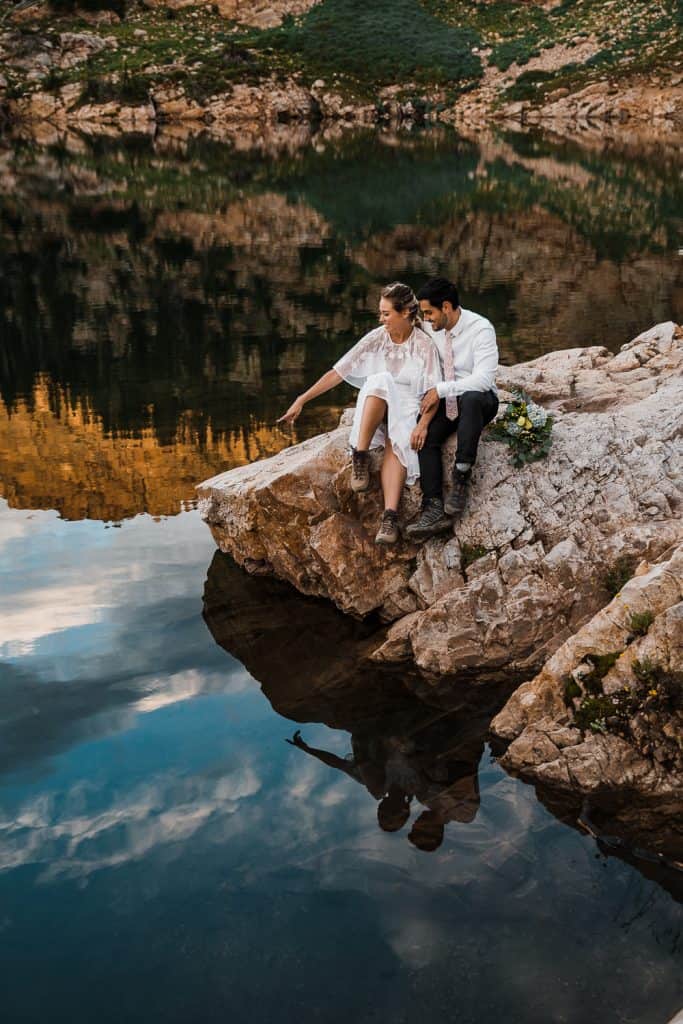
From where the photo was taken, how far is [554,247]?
38.6 meters

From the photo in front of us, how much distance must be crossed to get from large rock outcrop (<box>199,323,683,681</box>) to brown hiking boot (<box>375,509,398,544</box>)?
34 cm

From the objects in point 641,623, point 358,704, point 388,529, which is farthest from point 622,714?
point 388,529

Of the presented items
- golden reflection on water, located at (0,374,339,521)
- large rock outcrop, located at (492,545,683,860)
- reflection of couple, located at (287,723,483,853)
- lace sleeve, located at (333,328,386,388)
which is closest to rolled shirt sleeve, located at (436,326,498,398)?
lace sleeve, located at (333,328,386,388)

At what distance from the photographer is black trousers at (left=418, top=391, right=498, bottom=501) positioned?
10.8 meters

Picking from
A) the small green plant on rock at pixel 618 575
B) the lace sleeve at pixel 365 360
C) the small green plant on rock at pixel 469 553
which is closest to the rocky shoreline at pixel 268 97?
the lace sleeve at pixel 365 360

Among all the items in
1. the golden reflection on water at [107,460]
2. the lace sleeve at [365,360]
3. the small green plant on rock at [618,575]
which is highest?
the lace sleeve at [365,360]

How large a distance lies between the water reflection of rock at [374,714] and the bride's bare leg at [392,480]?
1.44 meters

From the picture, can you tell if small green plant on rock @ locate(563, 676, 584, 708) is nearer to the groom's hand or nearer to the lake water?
the lake water

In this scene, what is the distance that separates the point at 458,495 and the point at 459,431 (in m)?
0.70

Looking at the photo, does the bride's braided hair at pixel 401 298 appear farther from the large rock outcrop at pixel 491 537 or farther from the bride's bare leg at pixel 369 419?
the large rock outcrop at pixel 491 537

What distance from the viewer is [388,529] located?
1105 centimetres

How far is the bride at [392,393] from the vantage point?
36.4 ft

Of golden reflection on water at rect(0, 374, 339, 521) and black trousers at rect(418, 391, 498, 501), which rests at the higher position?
black trousers at rect(418, 391, 498, 501)

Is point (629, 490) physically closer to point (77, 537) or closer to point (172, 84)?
point (77, 537)
